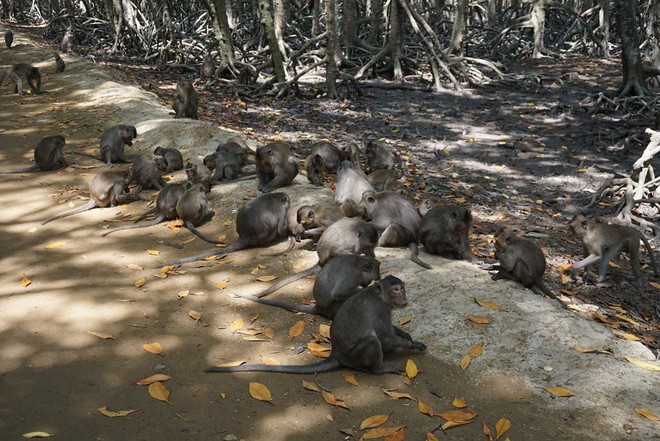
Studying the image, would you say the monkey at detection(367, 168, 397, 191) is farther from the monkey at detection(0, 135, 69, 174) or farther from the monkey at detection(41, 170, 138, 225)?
the monkey at detection(0, 135, 69, 174)

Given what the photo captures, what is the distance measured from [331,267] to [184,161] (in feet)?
14.9

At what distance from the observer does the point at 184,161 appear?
8.23 meters

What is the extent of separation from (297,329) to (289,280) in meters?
0.70

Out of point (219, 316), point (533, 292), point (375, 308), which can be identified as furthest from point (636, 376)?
point (219, 316)

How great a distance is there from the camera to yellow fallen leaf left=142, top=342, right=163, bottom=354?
400 centimetres

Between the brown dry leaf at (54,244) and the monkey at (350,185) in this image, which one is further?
the monkey at (350,185)

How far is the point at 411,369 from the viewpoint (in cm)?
382

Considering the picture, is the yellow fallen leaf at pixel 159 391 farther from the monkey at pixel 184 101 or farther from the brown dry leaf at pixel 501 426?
the monkey at pixel 184 101

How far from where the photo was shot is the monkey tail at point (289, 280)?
4794 millimetres

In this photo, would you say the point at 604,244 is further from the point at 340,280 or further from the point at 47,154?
the point at 47,154

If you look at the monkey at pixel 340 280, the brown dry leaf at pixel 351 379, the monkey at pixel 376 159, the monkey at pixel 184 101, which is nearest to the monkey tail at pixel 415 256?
the monkey at pixel 340 280

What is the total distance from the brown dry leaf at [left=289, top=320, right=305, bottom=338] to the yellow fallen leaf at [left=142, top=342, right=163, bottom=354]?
92 cm

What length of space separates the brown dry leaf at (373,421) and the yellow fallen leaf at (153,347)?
154cm

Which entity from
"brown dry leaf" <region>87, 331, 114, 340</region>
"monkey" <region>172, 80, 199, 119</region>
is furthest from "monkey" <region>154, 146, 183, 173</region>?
"brown dry leaf" <region>87, 331, 114, 340</region>
